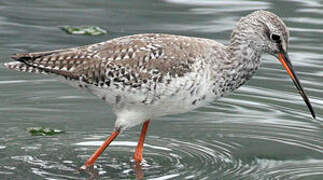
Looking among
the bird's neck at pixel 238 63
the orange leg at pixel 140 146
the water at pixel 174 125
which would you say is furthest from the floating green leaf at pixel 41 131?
the bird's neck at pixel 238 63

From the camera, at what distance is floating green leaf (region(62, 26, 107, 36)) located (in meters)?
16.4

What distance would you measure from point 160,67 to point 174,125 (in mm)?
2161

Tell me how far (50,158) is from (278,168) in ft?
8.98

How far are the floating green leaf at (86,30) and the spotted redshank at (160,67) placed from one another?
5556 millimetres

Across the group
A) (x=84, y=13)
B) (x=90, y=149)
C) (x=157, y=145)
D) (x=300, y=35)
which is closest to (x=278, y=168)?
(x=157, y=145)

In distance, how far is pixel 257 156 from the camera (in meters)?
11.4

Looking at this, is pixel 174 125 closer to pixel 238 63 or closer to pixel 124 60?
pixel 238 63

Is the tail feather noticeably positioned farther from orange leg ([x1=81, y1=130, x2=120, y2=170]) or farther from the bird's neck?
the bird's neck

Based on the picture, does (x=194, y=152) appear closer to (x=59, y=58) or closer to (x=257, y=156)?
(x=257, y=156)

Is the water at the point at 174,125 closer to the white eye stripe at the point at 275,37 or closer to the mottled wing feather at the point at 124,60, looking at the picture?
the mottled wing feather at the point at 124,60

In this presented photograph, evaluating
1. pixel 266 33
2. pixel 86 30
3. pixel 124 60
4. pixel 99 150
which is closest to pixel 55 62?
pixel 124 60

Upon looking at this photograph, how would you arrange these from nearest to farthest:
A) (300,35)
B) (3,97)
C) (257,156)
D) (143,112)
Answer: (143,112) → (257,156) → (3,97) → (300,35)

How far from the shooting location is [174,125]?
40.7 ft

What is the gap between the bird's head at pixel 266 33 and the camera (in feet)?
35.2
